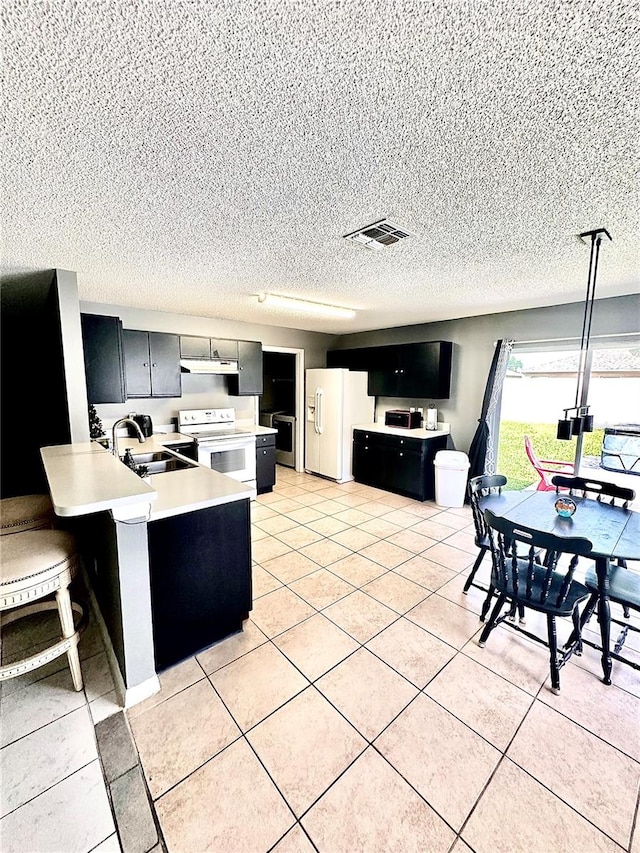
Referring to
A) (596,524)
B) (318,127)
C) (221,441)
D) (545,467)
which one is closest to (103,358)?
(221,441)

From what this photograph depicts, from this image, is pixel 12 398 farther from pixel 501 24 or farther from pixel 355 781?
pixel 501 24

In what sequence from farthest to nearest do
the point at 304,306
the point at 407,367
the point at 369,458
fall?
the point at 369,458
the point at 407,367
the point at 304,306

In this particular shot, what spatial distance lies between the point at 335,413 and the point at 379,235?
354 cm

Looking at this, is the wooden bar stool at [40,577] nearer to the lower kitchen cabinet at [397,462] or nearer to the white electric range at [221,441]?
the white electric range at [221,441]

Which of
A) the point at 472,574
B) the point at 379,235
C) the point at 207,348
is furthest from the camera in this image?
the point at 207,348

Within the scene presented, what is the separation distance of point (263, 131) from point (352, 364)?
472 centimetres

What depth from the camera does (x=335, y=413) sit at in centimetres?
538

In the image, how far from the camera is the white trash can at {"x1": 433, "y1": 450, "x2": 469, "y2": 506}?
439cm

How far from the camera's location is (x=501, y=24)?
773mm

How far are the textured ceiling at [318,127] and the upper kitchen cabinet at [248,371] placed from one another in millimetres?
2533

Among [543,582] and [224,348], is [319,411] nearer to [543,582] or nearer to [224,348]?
[224,348]

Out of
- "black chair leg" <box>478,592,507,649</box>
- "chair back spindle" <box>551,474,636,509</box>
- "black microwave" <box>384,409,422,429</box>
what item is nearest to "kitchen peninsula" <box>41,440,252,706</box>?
"black chair leg" <box>478,592,507,649</box>

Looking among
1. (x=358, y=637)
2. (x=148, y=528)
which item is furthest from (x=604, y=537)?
(x=148, y=528)

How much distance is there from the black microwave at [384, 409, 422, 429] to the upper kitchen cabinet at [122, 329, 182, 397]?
2960 millimetres
